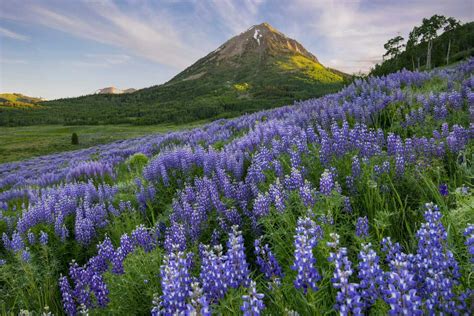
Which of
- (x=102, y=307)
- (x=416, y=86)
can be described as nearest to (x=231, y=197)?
(x=102, y=307)

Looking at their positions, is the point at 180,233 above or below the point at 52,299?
above

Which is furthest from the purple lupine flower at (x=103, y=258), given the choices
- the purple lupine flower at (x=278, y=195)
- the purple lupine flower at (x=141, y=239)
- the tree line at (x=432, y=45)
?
the tree line at (x=432, y=45)

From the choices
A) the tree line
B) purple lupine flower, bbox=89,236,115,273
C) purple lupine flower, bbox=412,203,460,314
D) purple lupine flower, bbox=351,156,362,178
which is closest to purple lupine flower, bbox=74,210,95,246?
purple lupine flower, bbox=89,236,115,273

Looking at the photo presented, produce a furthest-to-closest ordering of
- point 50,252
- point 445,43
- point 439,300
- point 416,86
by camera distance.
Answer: point 445,43, point 416,86, point 50,252, point 439,300

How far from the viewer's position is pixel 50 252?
5988mm

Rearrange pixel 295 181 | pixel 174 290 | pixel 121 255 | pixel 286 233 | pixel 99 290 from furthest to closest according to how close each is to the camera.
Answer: pixel 295 181, pixel 121 255, pixel 99 290, pixel 286 233, pixel 174 290

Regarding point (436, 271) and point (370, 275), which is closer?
point (370, 275)

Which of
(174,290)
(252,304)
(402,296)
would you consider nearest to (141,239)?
(174,290)

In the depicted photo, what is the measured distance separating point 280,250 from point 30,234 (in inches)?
194

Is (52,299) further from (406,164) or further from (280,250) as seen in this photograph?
(406,164)

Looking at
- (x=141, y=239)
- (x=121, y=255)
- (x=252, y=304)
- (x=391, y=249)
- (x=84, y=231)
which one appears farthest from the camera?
(x=84, y=231)

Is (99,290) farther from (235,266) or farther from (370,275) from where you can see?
(370,275)

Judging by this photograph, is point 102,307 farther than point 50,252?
No

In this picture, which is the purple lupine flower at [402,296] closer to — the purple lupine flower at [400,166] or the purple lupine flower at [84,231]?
the purple lupine flower at [400,166]
